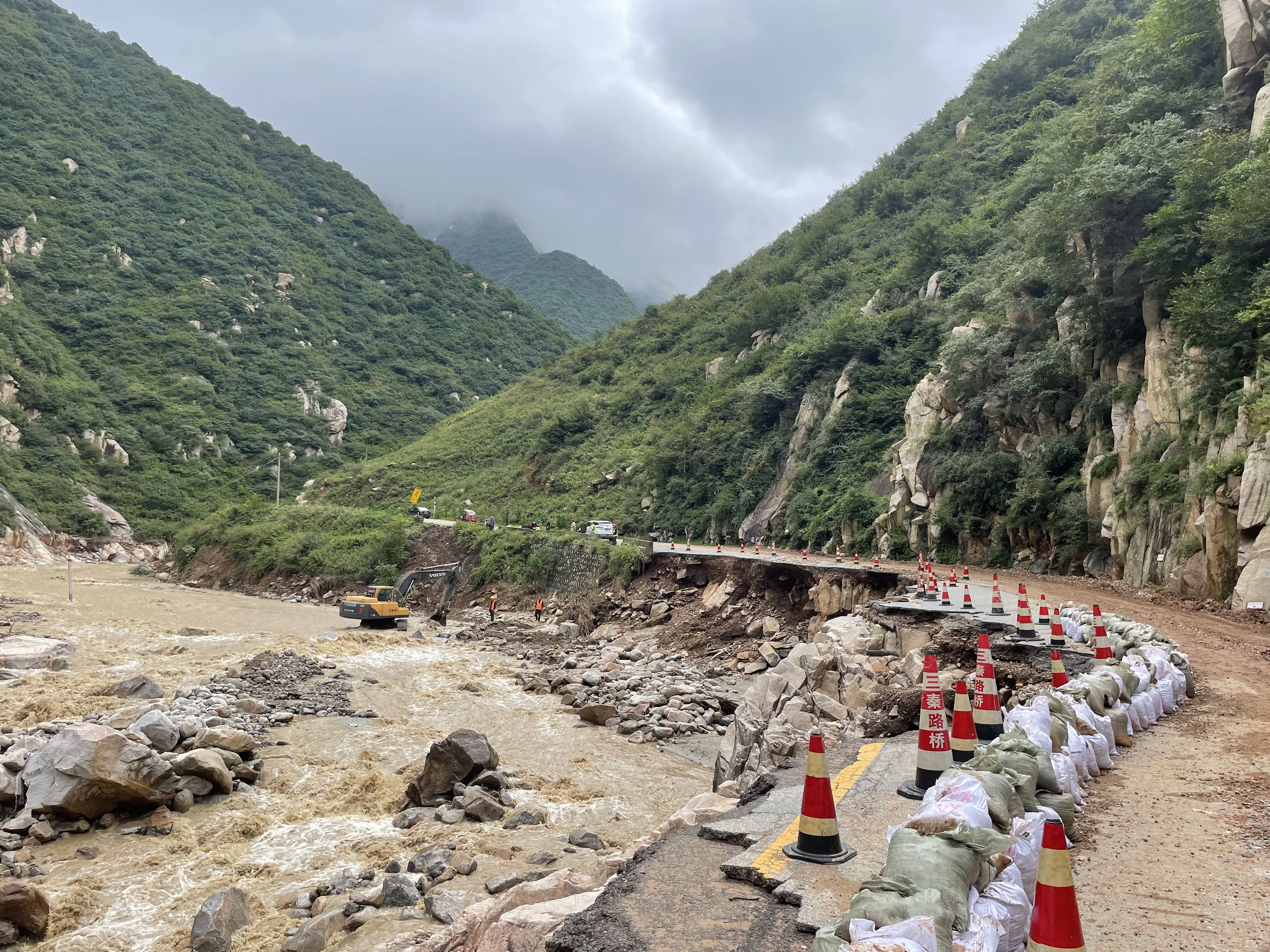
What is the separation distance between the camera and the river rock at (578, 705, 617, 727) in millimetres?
14945

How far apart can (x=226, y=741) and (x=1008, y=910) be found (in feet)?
38.9

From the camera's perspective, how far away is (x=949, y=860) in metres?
3.18

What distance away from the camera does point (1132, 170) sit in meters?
17.8

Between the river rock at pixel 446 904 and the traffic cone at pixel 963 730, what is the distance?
14.3 feet

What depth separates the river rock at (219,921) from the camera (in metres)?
6.58

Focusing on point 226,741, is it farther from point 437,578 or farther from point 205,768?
point 437,578

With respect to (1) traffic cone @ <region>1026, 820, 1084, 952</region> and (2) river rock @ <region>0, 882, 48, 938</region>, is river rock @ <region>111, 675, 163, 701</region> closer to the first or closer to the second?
(2) river rock @ <region>0, 882, 48, 938</region>

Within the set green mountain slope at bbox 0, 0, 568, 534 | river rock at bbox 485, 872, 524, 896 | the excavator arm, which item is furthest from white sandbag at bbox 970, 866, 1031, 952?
green mountain slope at bbox 0, 0, 568, 534

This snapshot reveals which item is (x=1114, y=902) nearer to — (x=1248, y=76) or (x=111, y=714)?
(x=111, y=714)

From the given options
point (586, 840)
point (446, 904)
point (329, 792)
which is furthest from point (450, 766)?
point (446, 904)

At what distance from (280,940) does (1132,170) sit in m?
22.1

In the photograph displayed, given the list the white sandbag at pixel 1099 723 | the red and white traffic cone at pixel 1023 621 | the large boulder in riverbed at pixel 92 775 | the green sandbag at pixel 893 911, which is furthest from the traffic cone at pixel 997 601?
the large boulder in riverbed at pixel 92 775

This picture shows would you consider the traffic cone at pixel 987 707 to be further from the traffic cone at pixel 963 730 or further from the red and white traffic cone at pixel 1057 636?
the red and white traffic cone at pixel 1057 636

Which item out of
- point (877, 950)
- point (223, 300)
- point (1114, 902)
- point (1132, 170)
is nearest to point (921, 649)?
point (1114, 902)
